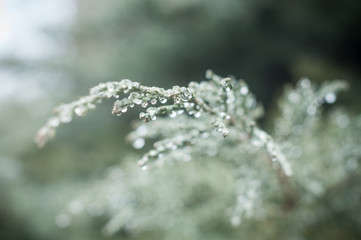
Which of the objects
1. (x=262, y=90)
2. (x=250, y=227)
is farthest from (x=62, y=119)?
(x=262, y=90)

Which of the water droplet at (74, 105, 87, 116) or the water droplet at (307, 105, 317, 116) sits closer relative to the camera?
the water droplet at (74, 105, 87, 116)

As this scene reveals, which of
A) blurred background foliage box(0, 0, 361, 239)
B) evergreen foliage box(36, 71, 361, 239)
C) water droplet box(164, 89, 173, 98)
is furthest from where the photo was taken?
blurred background foliage box(0, 0, 361, 239)

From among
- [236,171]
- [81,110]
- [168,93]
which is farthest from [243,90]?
[81,110]

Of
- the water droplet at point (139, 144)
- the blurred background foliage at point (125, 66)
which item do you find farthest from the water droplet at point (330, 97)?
the blurred background foliage at point (125, 66)

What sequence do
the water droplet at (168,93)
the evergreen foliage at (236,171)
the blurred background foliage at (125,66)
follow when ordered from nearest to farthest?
the water droplet at (168,93), the evergreen foliage at (236,171), the blurred background foliage at (125,66)

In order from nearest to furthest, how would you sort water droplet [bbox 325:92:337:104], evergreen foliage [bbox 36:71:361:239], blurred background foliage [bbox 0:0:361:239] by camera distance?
evergreen foliage [bbox 36:71:361:239]
water droplet [bbox 325:92:337:104]
blurred background foliage [bbox 0:0:361:239]

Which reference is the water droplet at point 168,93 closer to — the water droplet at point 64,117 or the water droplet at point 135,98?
the water droplet at point 135,98

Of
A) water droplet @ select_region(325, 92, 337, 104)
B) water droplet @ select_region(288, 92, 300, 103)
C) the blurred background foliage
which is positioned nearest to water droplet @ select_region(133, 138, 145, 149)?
water droplet @ select_region(288, 92, 300, 103)

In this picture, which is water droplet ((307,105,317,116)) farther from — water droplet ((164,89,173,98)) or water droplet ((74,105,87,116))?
water droplet ((74,105,87,116))
